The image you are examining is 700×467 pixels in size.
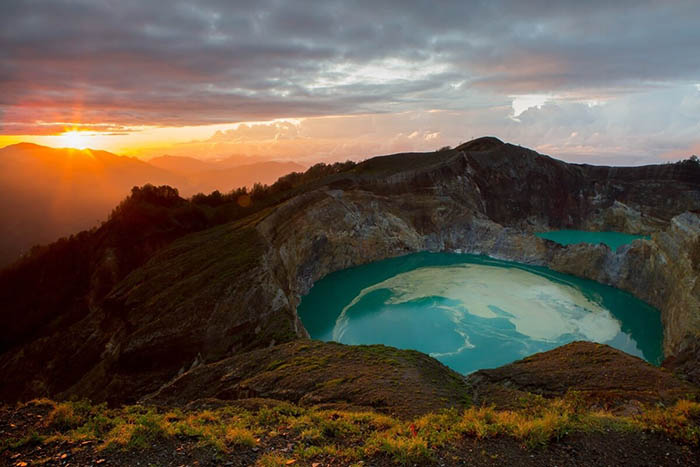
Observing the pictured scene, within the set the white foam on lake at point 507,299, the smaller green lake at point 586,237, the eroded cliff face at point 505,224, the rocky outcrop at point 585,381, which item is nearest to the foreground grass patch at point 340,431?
the rocky outcrop at point 585,381

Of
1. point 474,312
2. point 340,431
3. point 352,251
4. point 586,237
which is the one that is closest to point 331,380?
point 340,431

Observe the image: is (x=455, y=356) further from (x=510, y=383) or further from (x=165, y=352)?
(x=165, y=352)

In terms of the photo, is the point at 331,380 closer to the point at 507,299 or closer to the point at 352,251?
the point at 507,299

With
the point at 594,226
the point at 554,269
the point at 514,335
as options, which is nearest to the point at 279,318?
the point at 514,335

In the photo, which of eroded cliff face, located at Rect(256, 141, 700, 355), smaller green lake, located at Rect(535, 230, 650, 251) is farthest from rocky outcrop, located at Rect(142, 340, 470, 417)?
smaller green lake, located at Rect(535, 230, 650, 251)

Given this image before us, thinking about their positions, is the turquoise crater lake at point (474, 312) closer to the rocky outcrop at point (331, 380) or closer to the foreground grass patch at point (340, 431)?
the rocky outcrop at point (331, 380)
